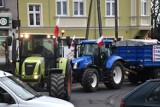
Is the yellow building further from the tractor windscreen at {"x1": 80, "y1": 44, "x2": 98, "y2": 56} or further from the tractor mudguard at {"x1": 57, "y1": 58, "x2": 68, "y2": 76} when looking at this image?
the tractor mudguard at {"x1": 57, "y1": 58, "x2": 68, "y2": 76}

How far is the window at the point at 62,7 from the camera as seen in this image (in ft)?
127

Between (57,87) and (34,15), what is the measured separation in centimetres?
2404

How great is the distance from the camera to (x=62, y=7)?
127ft

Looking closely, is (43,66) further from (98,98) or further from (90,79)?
(90,79)

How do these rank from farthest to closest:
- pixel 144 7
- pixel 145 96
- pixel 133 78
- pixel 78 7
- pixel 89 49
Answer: pixel 144 7, pixel 78 7, pixel 133 78, pixel 89 49, pixel 145 96

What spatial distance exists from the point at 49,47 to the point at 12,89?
24.4ft

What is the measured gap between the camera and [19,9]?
122 ft

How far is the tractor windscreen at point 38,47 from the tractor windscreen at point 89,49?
15.9ft

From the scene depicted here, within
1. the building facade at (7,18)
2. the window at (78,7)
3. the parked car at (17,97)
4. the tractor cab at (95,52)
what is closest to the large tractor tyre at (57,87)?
the tractor cab at (95,52)

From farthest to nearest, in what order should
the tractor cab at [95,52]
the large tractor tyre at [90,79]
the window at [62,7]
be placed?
the window at [62,7] < the tractor cab at [95,52] < the large tractor tyre at [90,79]

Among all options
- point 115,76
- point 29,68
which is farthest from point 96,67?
point 29,68

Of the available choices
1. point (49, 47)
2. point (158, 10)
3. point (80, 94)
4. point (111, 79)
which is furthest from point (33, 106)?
point (158, 10)

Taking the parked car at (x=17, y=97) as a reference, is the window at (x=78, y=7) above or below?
above

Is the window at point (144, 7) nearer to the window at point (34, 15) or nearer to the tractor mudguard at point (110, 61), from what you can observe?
the window at point (34, 15)
